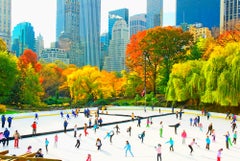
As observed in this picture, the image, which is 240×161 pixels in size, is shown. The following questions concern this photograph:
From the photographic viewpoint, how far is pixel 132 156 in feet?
54.8

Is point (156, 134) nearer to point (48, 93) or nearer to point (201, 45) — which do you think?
point (201, 45)

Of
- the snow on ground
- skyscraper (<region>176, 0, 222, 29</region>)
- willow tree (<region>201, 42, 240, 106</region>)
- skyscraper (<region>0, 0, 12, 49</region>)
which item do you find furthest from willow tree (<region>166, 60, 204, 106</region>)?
skyscraper (<region>176, 0, 222, 29</region>)

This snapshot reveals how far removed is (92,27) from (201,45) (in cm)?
13794

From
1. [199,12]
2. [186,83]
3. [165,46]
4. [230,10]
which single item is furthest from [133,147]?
[199,12]

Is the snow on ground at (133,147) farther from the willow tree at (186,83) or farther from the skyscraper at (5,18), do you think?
the skyscraper at (5,18)

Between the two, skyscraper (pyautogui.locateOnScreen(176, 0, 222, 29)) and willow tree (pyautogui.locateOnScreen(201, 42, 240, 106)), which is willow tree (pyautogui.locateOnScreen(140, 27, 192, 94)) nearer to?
willow tree (pyautogui.locateOnScreen(201, 42, 240, 106))

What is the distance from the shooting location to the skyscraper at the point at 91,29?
173 m

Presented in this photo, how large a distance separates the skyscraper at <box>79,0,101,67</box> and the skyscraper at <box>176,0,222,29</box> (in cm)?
5061

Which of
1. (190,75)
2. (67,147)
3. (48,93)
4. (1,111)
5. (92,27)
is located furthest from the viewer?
(92,27)

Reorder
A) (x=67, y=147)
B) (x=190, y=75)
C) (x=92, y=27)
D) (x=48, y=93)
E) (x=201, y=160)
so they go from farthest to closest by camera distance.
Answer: (x=92, y=27)
(x=48, y=93)
(x=190, y=75)
(x=67, y=147)
(x=201, y=160)

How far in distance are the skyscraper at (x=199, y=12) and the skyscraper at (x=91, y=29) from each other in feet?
166

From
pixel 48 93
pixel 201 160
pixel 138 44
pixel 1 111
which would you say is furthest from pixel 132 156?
pixel 48 93

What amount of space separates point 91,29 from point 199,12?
2597 inches

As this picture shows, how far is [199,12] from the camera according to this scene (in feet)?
620
